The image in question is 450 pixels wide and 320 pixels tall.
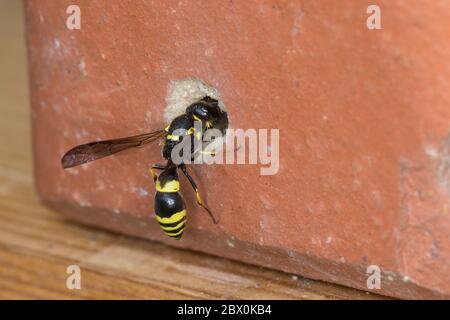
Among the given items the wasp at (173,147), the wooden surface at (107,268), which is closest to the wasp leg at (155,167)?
the wasp at (173,147)

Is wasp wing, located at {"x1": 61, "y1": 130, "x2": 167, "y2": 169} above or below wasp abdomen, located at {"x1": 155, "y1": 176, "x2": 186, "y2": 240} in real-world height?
above

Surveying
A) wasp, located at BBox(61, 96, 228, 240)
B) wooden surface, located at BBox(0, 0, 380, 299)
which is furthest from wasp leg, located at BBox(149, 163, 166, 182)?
wooden surface, located at BBox(0, 0, 380, 299)

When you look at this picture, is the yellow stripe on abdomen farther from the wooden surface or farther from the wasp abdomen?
the wooden surface

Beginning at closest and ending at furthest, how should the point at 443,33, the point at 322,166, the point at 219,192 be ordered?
the point at 443,33 → the point at 322,166 → the point at 219,192

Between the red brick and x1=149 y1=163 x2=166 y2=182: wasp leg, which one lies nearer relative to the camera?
the red brick

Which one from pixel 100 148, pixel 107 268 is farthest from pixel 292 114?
pixel 107 268

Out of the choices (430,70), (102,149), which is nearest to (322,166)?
(430,70)

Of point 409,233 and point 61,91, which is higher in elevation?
point 61,91

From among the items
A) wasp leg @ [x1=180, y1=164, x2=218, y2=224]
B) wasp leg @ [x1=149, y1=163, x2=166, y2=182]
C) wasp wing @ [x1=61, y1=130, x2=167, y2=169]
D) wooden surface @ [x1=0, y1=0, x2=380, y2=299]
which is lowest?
wooden surface @ [x1=0, y1=0, x2=380, y2=299]

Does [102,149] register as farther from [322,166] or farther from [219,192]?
[322,166]
